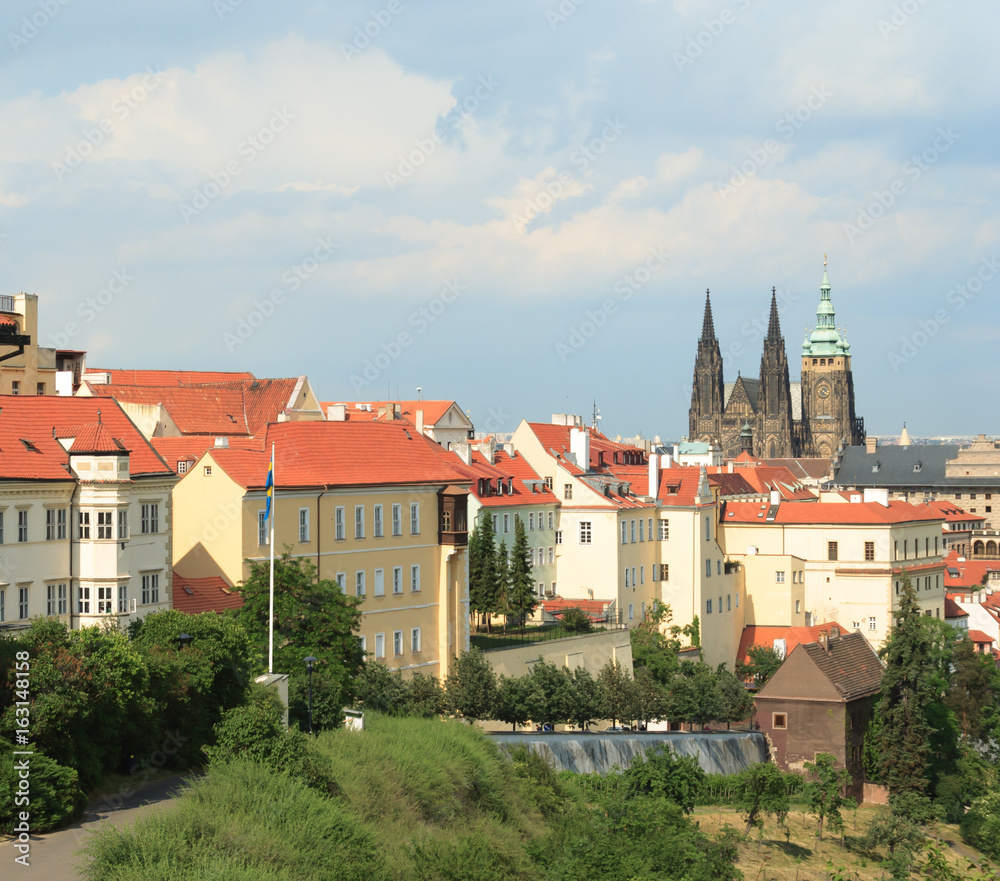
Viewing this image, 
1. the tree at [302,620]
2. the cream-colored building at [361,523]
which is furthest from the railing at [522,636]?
the tree at [302,620]

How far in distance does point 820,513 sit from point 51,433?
6212cm

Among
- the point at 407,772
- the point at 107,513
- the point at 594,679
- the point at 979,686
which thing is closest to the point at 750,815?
the point at 594,679

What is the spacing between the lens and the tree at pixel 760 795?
5572 cm

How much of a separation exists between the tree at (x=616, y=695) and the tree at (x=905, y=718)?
41.9 ft

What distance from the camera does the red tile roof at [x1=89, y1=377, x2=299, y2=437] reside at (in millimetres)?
78625

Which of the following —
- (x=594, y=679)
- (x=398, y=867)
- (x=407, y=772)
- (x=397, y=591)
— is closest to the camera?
(x=398, y=867)

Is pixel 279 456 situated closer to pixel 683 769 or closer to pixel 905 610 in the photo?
pixel 683 769

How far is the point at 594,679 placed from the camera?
71312mm

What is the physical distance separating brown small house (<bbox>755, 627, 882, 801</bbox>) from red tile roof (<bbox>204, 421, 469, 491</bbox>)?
18.6 m

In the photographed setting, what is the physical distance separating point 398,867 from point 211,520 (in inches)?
1065

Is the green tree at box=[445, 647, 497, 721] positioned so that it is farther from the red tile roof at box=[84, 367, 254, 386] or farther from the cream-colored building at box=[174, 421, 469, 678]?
the red tile roof at box=[84, 367, 254, 386]

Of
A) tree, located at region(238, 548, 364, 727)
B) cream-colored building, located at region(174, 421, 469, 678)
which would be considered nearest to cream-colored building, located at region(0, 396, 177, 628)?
tree, located at region(238, 548, 364, 727)

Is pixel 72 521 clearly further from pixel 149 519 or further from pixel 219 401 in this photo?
pixel 219 401

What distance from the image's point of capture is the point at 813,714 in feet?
235
